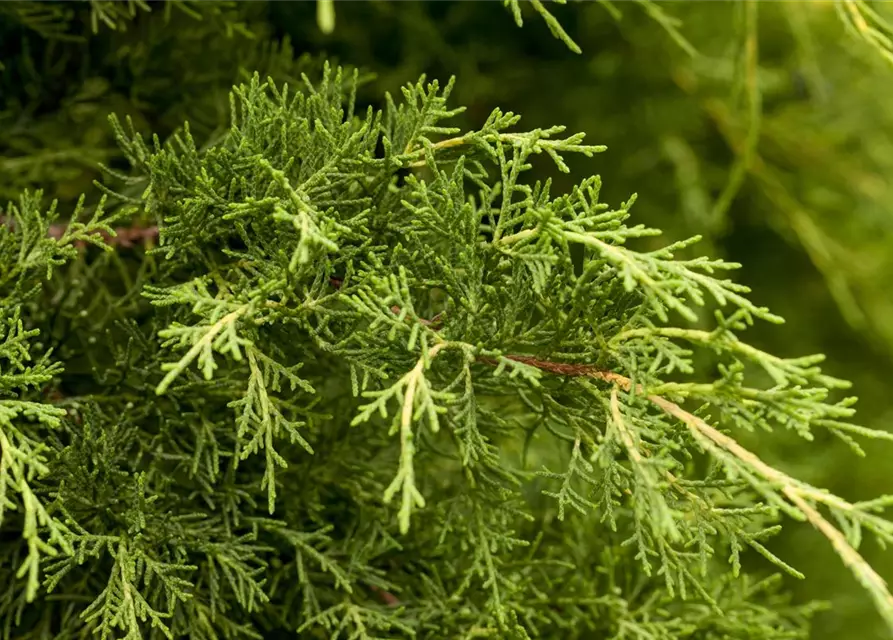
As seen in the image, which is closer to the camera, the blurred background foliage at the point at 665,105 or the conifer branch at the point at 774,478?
the conifer branch at the point at 774,478

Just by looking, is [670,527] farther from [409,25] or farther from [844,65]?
[844,65]

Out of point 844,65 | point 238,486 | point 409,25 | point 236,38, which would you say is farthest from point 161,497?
point 844,65

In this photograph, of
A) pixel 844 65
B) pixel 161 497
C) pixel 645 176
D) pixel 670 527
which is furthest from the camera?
pixel 844 65

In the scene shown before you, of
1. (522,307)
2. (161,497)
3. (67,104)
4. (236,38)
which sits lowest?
(161,497)

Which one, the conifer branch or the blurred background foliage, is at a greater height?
the conifer branch

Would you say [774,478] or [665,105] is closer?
[774,478]

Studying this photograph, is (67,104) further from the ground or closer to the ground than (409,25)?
closer to the ground

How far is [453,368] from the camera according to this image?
91 centimetres

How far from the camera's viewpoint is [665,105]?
1.88m

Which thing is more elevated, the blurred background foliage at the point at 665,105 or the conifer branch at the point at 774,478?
the conifer branch at the point at 774,478

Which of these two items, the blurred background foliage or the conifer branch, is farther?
the blurred background foliage

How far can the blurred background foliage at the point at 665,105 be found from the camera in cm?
124

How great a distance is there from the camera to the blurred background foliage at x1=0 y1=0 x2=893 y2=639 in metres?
1.24

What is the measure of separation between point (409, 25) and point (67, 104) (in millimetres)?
657
